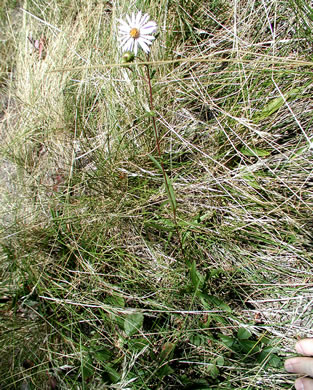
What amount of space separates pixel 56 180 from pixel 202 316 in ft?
3.17

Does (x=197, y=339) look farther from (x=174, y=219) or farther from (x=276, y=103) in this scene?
(x=276, y=103)

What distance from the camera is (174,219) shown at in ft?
→ 3.89

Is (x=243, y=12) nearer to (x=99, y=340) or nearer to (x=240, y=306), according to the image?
(x=240, y=306)

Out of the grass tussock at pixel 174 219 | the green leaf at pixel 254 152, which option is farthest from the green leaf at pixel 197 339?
the green leaf at pixel 254 152

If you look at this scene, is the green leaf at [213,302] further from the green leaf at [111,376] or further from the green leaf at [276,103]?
the green leaf at [276,103]

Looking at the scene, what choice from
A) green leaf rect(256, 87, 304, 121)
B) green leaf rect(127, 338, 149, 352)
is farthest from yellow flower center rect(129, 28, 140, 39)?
green leaf rect(127, 338, 149, 352)

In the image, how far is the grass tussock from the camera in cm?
118

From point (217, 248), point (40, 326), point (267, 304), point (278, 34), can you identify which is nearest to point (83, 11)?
point (278, 34)

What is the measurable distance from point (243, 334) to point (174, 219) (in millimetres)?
496

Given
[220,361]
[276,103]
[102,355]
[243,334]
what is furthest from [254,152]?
[102,355]

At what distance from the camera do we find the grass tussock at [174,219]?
1183 millimetres

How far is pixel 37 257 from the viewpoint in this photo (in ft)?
4.50

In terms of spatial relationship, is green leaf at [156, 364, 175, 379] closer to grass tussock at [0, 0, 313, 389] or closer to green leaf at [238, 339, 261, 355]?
grass tussock at [0, 0, 313, 389]

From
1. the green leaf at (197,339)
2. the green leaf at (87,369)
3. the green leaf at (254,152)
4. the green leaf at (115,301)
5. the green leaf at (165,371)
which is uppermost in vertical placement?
the green leaf at (254,152)
